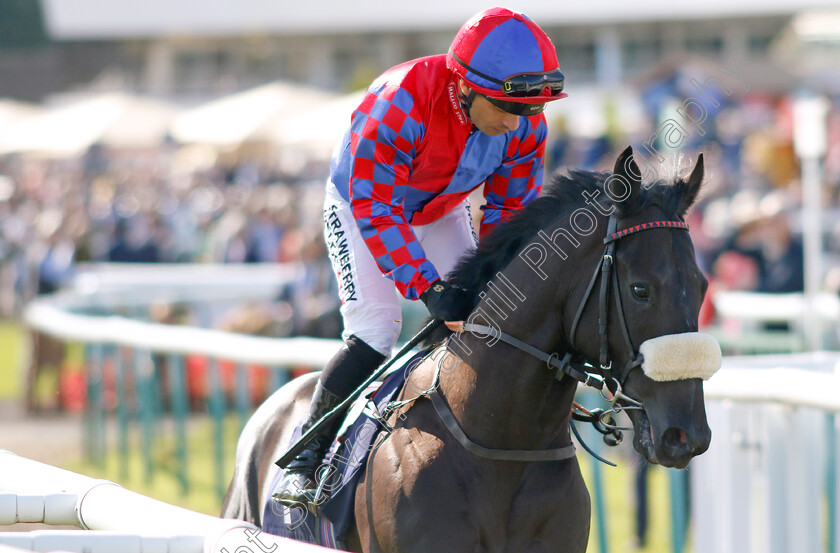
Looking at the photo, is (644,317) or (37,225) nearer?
(644,317)

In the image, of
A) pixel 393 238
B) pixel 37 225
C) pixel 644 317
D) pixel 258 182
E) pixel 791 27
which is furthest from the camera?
pixel 791 27

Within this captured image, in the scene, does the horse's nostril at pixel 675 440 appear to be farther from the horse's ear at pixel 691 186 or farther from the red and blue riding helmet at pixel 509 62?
the red and blue riding helmet at pixel 509 62

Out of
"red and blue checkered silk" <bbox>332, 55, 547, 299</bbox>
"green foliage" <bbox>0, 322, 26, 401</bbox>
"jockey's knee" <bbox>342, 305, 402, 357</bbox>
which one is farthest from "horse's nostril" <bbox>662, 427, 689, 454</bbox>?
"green foliage" <bbox>0, 322, 26, 401</bbox>

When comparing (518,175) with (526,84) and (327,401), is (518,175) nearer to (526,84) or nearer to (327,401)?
(526,84)

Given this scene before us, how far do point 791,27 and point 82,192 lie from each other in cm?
2337

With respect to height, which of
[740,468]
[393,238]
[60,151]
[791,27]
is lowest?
[740,468]

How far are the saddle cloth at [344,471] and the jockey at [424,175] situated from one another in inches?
2.7

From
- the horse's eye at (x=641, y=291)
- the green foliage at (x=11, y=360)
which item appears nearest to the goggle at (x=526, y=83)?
the horse's eye at (x=641, y=291)

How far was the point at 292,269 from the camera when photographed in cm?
1090

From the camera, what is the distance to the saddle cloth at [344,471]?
298cm

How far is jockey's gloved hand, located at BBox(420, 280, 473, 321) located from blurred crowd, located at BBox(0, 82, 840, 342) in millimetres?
677

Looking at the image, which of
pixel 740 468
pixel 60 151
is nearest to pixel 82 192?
pixel 60 151

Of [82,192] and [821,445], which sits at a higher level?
[82,192]

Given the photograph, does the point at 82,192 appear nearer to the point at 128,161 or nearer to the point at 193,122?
the point at 193,122
